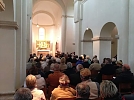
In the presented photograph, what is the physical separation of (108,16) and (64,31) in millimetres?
11260

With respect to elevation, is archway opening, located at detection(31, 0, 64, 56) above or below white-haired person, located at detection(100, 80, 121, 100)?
above

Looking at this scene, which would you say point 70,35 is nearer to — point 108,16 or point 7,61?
point 108,16

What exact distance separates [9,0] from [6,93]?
2.81 m

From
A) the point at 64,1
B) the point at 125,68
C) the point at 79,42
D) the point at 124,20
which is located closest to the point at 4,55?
the point at 125,68

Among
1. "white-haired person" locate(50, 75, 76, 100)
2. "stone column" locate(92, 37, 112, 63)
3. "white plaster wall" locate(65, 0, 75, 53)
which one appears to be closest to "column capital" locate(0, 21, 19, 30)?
"white-haired person" locate(50, 75, 76, 100)

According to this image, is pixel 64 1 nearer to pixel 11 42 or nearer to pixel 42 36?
pixel 42 36

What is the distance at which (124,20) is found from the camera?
31.0 feet

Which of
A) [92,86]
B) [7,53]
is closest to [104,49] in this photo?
[7,53]

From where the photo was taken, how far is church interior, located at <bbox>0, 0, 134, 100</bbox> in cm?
583

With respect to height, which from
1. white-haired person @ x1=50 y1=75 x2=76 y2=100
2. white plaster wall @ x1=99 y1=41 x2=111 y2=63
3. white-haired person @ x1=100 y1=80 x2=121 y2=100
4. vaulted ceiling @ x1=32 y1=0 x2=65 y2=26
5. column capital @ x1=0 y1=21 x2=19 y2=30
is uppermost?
vaulted ceiling @ x1=32 y1=0 x2=65 y2=26

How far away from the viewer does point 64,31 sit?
2230 centimetres

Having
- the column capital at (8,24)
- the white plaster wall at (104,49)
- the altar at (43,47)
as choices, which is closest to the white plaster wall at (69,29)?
the altar at (43,47)

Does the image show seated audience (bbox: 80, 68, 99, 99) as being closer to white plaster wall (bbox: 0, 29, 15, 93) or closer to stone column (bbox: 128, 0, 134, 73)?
white plaster wall (bbox: 0, 29, 15, 93)

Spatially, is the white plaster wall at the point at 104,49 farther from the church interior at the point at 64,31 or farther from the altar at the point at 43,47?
the altar at the point at 43,47
